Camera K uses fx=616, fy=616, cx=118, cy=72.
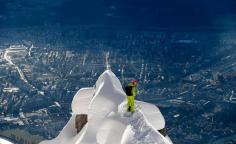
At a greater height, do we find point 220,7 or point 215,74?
point 220,7

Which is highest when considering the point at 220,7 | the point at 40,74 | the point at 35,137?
the point at 220,7

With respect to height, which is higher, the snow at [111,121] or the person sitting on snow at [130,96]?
the person sitting on snow at [130,96]

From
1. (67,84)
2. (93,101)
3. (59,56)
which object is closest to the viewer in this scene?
(93,101)

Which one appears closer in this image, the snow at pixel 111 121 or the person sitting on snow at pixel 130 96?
the snow at pixel 111 121

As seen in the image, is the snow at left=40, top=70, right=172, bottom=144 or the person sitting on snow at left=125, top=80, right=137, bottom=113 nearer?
the snow at left=40, top=70, right=172, bottom=144

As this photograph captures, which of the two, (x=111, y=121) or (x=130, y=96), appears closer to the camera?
(x=111, y=121)

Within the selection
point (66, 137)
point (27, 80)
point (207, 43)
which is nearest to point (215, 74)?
point (207, 43)

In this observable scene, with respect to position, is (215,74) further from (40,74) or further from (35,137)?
(35,137)

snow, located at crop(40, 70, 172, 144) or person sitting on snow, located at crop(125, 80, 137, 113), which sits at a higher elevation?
person sitting on snow, located at crop(125, 80, 137, 113)
